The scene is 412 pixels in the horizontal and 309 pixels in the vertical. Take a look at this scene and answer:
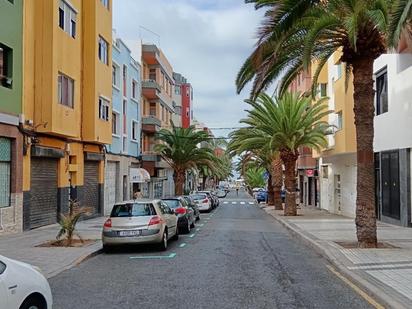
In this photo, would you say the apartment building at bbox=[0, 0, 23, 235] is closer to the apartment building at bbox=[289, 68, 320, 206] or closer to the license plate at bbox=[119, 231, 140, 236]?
the license plate at bbox=[119, 231, 140, 236]

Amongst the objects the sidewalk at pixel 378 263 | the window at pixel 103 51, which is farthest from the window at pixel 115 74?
the sidewalk at pixel 378 263

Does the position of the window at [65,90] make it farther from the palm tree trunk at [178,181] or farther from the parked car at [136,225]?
the palm tree trunk at [178,181]

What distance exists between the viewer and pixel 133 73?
4159 cm

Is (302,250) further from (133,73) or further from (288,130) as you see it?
(133,73)

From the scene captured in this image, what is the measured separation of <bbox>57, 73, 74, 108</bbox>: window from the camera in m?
23.8

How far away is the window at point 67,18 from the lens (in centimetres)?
2425

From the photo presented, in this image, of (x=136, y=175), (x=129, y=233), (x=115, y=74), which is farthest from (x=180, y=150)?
(x=129, y=233)

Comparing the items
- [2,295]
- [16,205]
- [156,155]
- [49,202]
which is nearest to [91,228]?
[49,202]

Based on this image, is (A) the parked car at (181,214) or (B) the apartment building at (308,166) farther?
(B) the apartment building at (308,166)

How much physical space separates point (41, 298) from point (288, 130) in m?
26.2

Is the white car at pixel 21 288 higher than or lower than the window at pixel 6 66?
lower

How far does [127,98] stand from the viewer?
39.6 metres

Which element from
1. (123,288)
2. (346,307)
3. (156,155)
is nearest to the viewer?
(346,307)

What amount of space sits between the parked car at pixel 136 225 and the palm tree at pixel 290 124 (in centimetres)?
1565
